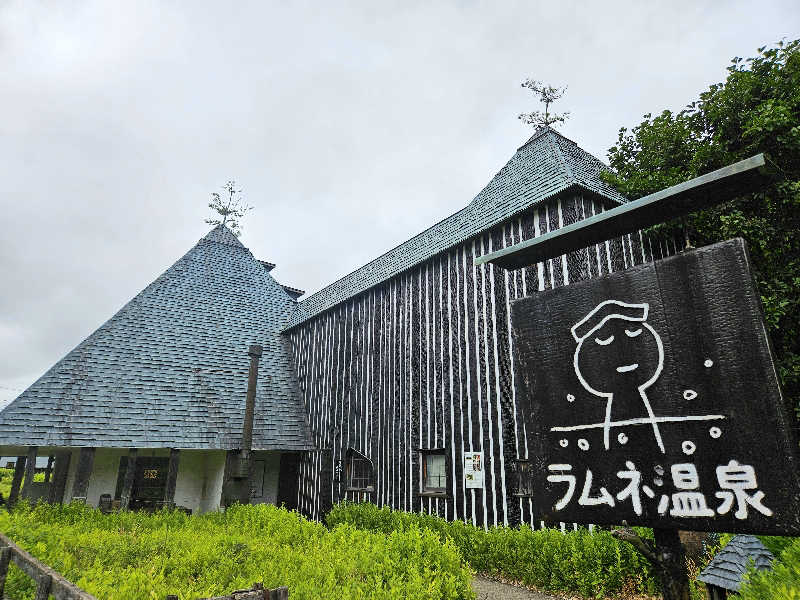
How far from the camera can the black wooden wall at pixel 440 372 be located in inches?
361

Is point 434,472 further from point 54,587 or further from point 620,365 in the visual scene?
point 620,365

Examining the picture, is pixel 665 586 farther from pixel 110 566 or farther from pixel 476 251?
pixel 476 251

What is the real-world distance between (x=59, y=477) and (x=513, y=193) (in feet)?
48.2

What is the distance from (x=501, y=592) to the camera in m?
7.09

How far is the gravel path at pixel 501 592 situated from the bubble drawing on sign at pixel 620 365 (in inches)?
196

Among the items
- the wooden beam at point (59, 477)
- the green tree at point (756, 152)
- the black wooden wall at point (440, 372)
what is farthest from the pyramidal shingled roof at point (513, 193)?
the wooden beam at point (59, 477)

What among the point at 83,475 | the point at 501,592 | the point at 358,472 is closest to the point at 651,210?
the point at 501,592

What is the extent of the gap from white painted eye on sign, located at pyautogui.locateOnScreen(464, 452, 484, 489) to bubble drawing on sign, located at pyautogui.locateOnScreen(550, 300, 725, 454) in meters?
6.64

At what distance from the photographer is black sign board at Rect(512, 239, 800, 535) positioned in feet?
8.27

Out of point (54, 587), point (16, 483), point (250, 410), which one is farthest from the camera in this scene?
point (16, 483)

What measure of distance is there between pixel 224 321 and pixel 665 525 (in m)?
16.9

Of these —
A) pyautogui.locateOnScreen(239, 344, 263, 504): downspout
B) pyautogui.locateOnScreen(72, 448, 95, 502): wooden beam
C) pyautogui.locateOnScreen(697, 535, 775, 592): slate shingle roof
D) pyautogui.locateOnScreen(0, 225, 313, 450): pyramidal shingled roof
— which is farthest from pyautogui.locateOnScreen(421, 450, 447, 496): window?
pyautogui.locateOnScreen(72, 448, 95, 502): wooden beam

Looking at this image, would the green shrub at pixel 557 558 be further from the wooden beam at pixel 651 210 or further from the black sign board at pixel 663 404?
the wooden beam at pixel 651 210

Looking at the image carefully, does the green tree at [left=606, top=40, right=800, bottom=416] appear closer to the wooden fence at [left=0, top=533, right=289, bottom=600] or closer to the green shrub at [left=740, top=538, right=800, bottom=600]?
the green shrub at [left=740, top=538, right=800, bottom=600]
